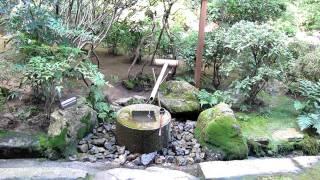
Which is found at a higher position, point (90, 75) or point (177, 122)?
point (90, 75)

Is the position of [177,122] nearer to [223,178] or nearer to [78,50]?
[78,50]

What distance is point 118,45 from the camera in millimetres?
9133

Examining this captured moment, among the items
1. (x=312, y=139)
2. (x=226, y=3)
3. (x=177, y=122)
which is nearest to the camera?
(x=312, y=139)

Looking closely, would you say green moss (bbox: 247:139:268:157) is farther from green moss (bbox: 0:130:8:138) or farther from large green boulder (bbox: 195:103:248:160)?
green moss (bbox: 0:130:8:138)

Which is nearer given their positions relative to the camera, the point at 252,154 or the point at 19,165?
the point at 19,165

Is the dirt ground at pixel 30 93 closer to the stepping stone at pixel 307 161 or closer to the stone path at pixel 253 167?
the stone path at pixel 253 167

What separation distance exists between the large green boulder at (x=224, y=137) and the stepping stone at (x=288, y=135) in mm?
758

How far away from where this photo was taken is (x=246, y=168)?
4.66 m

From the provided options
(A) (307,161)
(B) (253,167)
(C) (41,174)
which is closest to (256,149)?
(A) (307,161)

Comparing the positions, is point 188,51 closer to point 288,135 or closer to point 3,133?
point 288,135

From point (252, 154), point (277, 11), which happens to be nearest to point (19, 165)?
point (252, 154)

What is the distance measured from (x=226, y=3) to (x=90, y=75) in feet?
12.8

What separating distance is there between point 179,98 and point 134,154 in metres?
1.56

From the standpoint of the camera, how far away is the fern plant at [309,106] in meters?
6.59
